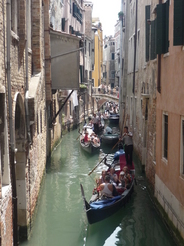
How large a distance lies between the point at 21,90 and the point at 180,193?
3.22 meters

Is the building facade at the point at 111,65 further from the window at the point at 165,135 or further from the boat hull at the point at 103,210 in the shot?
the window at the point at 165,135

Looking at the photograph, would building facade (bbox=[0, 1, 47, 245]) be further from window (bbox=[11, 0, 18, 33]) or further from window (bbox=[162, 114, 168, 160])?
window (bbox=[162, 114, 168, 160])

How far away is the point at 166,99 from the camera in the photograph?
288 inches

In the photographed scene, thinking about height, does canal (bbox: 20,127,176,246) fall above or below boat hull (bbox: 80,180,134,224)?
below

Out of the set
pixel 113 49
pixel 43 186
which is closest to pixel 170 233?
pixel 43 186

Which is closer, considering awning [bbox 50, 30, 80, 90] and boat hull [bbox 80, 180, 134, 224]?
boat hull [bbox 80, 180, 134, 224]

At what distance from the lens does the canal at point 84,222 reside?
691 centimetres

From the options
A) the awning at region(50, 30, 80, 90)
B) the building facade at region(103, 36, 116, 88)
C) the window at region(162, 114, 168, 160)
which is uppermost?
the building facade at region(103, 36, 116, 88)

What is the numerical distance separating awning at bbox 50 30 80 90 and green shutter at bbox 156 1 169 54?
16.2ft

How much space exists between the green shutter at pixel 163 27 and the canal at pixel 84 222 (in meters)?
3.59

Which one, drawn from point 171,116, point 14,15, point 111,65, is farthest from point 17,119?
point 111,65

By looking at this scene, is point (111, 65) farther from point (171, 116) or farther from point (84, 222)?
point (171, 116)

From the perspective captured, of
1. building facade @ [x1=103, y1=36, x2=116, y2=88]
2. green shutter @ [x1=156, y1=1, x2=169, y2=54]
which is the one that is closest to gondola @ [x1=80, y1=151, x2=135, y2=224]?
green shutter @ [x1=156, y1=1, x2=169, y2=54]

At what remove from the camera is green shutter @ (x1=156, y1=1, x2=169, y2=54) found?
723 centimetres
